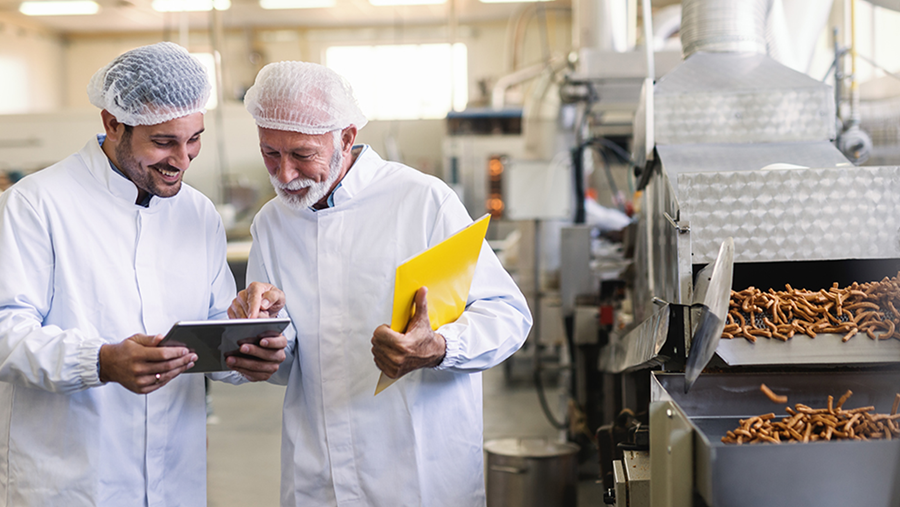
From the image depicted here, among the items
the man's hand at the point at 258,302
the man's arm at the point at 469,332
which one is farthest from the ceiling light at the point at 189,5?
the man's arm at the point at 469,332

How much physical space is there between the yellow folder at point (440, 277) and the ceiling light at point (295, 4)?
7.47 metres

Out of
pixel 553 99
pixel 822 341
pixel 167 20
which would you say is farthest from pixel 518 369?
pixel 167 20

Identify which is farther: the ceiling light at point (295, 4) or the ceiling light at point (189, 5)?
the ceiling light at point (295, 4)

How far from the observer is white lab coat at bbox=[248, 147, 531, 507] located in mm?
1462

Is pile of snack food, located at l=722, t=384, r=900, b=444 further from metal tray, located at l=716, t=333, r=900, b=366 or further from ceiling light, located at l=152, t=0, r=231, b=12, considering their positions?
ceiling light, located at l=152, t=0, r=231, b=12

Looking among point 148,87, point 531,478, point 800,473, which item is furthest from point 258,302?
point 531,478

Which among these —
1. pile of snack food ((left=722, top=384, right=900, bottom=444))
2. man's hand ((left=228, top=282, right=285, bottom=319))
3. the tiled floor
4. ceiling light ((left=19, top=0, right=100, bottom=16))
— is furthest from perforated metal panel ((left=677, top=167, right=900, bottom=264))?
ceiling light ((left=19, top=0, right=100, bottom=16))

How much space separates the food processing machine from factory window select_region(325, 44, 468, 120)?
304 inches

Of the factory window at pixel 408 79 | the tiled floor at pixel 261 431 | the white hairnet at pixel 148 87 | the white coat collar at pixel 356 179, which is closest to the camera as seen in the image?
the white hairnet at pixel 148 87

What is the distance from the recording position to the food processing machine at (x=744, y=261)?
3.30ft

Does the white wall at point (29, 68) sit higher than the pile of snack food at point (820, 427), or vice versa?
the white wall at point (29, 68)

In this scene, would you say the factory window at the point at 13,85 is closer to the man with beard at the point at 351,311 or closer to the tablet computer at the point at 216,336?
the man with beard at the point at 351,311

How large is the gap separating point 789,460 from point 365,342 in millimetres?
825

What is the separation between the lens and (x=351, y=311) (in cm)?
151
